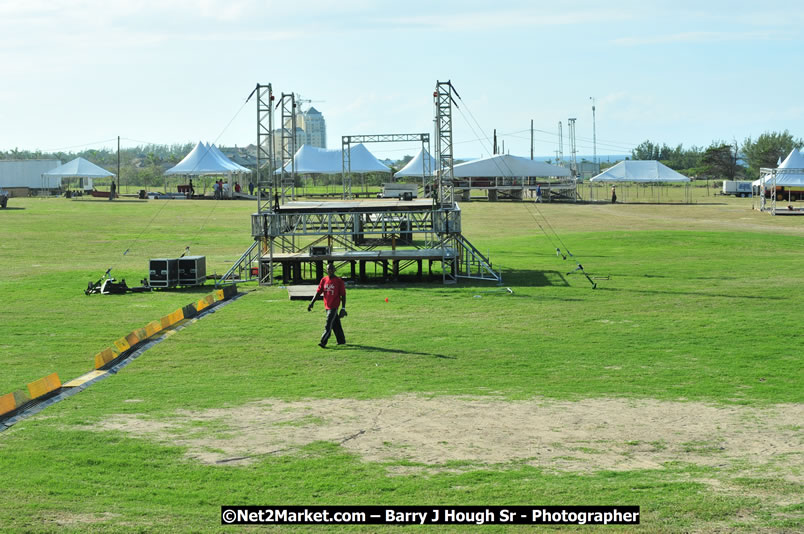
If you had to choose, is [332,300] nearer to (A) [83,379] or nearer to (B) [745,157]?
(A) [83,379]

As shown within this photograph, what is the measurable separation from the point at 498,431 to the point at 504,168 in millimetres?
75053

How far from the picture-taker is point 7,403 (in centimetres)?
1334

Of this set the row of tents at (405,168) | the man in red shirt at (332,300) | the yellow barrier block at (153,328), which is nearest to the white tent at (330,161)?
the row of tents at (405,168)

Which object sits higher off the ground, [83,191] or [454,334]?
[83,191]

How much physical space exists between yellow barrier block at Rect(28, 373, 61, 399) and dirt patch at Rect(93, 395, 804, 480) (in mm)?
1864

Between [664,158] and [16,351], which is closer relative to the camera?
[16,351]

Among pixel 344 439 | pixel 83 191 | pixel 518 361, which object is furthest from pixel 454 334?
pixel 83 191

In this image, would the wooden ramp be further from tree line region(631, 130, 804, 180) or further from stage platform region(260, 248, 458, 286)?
tree line region(631, 130, 804, 180)

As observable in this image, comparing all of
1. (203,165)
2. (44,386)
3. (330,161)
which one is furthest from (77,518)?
(330,161)

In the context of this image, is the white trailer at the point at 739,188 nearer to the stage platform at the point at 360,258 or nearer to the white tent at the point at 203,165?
the white tent at the point at 203,165

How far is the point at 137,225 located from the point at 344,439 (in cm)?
4848

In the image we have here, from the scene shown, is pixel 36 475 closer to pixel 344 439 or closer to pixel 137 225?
pixel 344 439

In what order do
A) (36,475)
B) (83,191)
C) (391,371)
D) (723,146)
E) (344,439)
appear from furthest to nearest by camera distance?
(723,146) < (83,191) < (391,371) < (344,439) < (36,475)

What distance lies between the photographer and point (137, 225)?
5766cm
